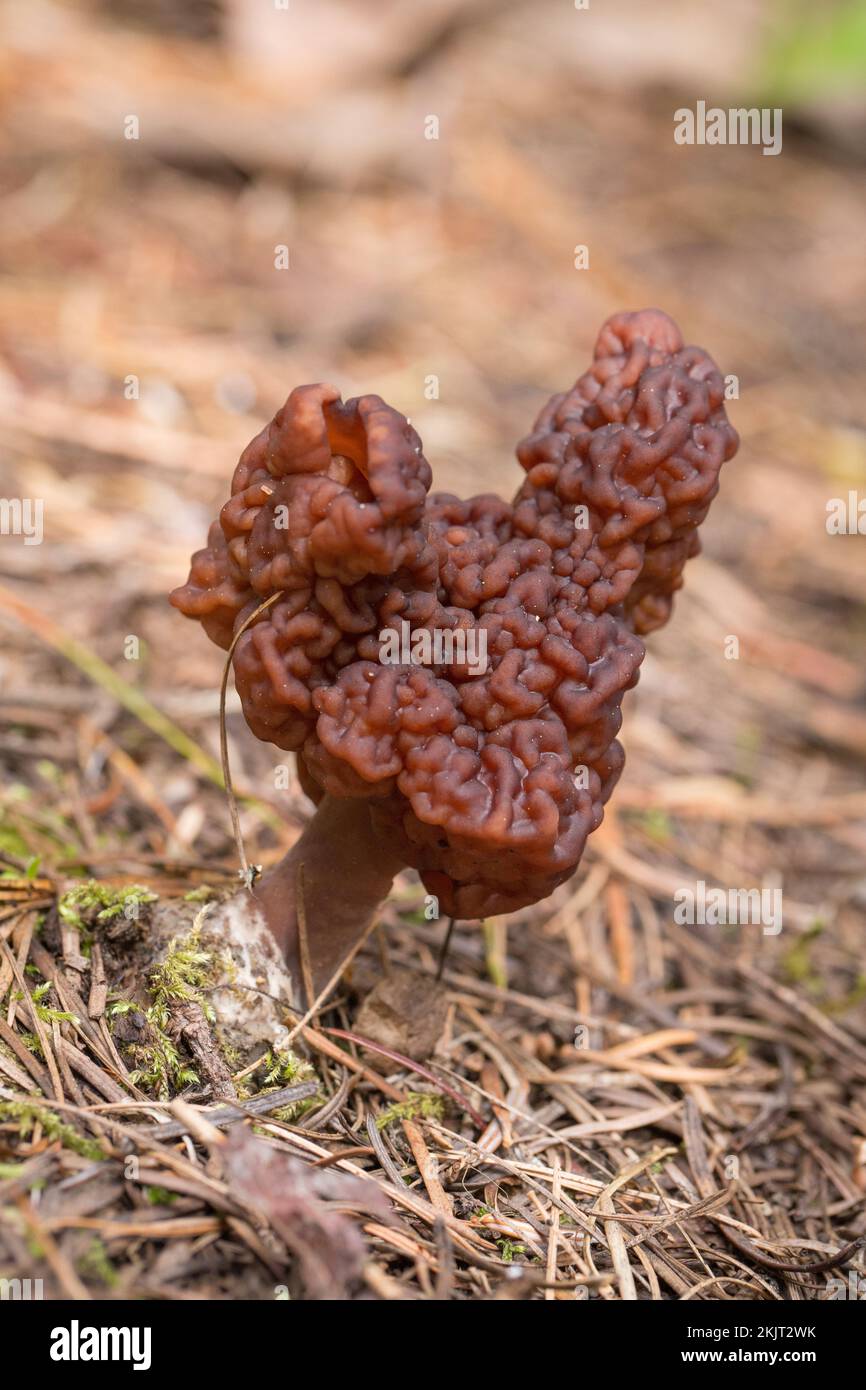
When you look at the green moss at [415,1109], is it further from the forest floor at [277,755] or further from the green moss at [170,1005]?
the green moss at [170,1005]

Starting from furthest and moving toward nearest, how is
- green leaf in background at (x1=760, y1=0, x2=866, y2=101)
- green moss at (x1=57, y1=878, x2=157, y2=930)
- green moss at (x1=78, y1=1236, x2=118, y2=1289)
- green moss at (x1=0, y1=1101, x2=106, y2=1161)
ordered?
green leaf in background at (x1=760, y1=0, x2=866, y2=101) < green moss at (x1=57, y1=878, x2=157, y2=930) < green moss at (x1=0, y1=1101, x2=106, y2=1161) < green moss at (x1=78, y1=1236, x2=118, y2=1289)

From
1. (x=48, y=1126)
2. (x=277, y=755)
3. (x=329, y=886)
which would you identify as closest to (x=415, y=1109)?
(x=329, y=886)

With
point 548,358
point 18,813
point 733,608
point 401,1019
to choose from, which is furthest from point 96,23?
point 401,1019

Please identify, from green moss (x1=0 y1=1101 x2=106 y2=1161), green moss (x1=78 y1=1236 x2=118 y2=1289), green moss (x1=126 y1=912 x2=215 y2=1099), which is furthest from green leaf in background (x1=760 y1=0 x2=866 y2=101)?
green moss (x1=78 y1=1236 x2=118 y2=1289)

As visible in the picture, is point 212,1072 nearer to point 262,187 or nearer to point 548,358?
point 548,358

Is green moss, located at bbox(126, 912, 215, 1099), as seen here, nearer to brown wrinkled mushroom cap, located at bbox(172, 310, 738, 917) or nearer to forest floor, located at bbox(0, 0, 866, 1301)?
forest floor, located at bbox(0, 0, 866, 1301)

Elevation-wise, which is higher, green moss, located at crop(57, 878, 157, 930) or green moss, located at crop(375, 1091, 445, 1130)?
green moss, located at crop(57, 878, 157, 930)
